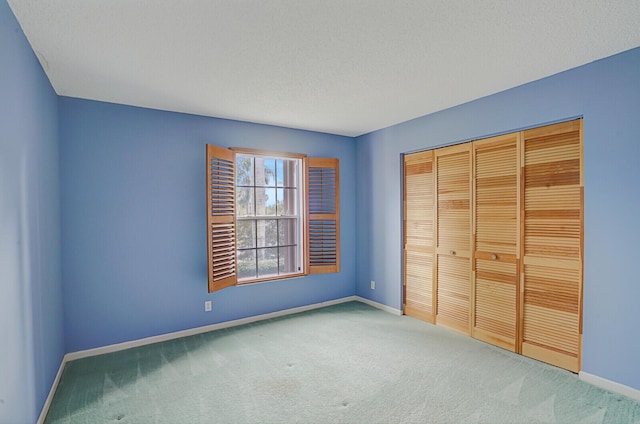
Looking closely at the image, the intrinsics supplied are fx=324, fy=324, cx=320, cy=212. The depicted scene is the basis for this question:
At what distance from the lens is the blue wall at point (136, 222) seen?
3045mm

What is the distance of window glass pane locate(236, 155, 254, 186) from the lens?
409cm

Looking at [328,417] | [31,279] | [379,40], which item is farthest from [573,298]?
[31,279]

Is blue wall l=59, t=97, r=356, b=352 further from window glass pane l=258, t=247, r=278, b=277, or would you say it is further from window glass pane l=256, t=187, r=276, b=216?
window glass pane l=256, t=187, r=276, b=216

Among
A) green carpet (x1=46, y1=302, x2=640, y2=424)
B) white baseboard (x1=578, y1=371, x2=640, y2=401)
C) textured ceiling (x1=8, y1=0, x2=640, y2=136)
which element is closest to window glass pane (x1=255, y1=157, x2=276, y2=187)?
textured ceiling (x1=8, y1=0, x2=640, y2=136)

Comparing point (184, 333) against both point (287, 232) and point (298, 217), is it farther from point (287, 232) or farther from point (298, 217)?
point (298, 217)

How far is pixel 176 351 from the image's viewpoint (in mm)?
3191

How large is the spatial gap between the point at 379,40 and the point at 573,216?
213cm

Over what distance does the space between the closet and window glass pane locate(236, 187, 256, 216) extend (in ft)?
6.56

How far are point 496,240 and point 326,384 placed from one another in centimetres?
214

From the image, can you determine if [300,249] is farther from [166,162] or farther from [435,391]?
[435,391]

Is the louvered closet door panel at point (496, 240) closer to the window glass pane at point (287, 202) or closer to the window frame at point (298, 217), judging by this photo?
the window frame at point (298, 217)

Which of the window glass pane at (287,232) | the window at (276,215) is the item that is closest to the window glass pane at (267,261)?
the window at (276,215)

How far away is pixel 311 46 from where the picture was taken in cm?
217

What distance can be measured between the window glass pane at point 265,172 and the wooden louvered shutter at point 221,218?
450 mm
